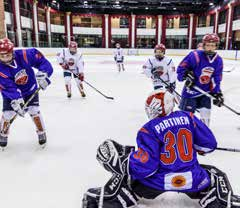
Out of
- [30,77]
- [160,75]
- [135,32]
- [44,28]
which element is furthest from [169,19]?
[30,77]

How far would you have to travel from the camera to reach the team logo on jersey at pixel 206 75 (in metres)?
2.65

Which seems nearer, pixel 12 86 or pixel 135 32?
pixel 12 86

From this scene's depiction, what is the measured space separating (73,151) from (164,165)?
1.37 m

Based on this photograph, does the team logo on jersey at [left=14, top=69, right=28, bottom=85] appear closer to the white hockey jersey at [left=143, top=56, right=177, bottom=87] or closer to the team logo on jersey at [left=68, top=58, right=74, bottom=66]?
the white hockey jersey at [left=143, top=56, right=177, bottom=87]

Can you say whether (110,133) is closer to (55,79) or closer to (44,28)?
(55,79)

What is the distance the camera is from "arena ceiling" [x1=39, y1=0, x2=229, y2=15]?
21.7 meters

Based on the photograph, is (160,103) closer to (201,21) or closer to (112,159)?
(112,159)

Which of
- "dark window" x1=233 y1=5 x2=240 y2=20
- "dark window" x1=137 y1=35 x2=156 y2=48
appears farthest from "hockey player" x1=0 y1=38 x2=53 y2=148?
"dark window" x1=137 y1=35 x2=156 y2=48

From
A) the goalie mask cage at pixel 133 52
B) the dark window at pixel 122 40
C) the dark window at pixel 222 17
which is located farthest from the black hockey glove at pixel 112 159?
the dark window at pixel 122 40

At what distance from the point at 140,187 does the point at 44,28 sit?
21.3 m

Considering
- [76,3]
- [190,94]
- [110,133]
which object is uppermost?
[76,3]

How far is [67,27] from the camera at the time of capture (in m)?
24.0

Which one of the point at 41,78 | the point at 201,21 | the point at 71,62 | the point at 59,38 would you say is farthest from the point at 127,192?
the point at 201,21

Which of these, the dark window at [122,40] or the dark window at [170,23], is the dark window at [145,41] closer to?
the dark window at [122,40]
